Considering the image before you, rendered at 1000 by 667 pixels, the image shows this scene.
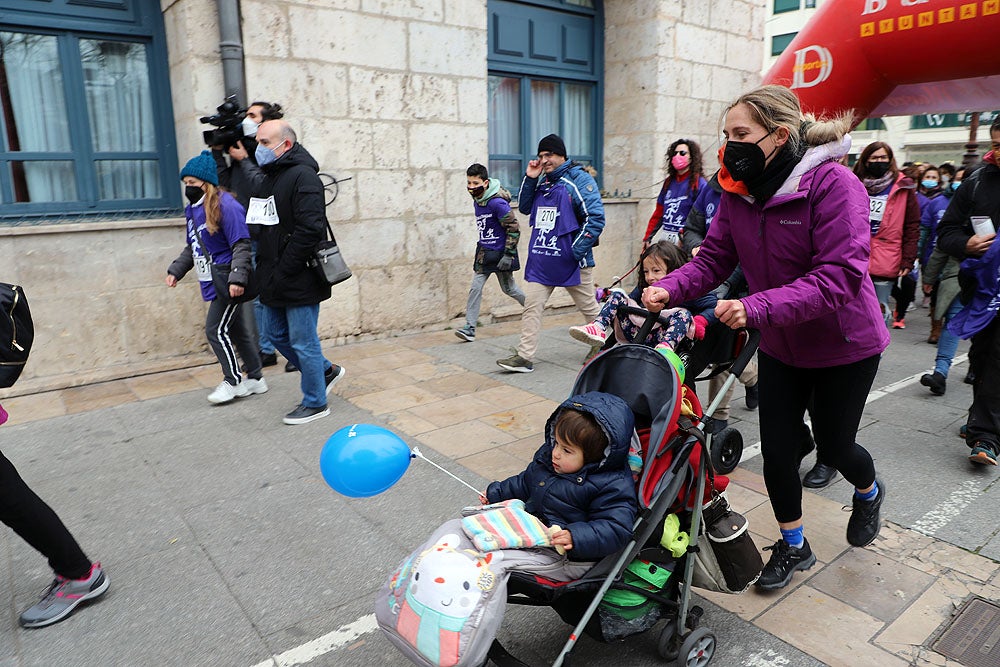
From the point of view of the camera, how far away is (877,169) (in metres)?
6.42

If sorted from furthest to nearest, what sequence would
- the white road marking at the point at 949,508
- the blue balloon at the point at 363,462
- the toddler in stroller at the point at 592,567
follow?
1. the white road marking at the point at 949,508
2. the blue balloon at the point at 363,462
3. the toddler in stroller at the point at 592,567

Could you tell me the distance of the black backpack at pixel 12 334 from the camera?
8.70 feet

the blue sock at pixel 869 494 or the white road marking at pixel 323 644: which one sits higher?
the blue sock at pixel 869 494

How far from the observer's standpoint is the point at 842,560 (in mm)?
3264

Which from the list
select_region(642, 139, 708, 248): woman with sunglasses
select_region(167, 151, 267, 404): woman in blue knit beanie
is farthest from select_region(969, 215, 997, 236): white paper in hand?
select_region(167, 151, 267, 404): woman in blue knit beanie

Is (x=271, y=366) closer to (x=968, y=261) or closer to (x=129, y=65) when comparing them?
(x=129, y=65)

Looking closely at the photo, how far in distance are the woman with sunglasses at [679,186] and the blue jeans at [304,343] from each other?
2.79 metres

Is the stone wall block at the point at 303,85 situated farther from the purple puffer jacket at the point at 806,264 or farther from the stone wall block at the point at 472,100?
the purple puffer jacket at the point at 806,264

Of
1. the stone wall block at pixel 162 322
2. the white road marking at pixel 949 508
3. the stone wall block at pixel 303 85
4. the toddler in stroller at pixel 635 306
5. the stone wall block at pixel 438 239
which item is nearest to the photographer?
the white road marking at pixel 949 508

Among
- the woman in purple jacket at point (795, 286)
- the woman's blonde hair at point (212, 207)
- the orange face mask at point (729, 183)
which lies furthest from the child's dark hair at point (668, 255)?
the woman's blonde hair at point (212, 207)

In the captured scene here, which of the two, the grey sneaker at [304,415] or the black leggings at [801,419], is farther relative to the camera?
the grey sneaker at [304,415]

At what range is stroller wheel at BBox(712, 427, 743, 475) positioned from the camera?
2521mm

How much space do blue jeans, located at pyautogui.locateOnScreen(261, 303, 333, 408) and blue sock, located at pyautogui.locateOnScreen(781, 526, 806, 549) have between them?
329 centimetres

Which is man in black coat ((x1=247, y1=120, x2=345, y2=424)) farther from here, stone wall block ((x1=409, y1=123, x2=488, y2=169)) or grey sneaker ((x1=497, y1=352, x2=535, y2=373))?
stone wall block ((x1=409, y1=123, x2=488, y2=169))
